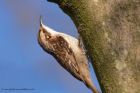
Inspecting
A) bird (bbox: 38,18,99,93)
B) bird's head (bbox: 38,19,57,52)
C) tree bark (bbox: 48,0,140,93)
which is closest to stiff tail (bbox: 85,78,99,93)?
bird (bbox: 38,18,99,93)

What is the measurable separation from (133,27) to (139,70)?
15 cm

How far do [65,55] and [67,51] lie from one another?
33 mm

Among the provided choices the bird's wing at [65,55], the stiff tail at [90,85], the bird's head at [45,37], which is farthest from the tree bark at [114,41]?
the bird's head at [45,37]

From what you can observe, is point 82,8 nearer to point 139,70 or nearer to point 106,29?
Answer: point 106,29

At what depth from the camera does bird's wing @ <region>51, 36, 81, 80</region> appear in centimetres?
258

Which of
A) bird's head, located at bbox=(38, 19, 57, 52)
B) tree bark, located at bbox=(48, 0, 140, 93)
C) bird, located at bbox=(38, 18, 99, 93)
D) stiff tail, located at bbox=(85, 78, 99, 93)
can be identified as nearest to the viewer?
tree bark, located at bbox=(48, 0, 140, 93)

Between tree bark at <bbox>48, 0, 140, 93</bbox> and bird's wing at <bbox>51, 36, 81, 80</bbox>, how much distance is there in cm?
123

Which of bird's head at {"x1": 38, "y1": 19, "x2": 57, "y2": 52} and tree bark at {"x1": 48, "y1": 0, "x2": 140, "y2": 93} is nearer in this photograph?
tree bark at {"x1": 48, "y1": 0, "x2": 140, "y2": 93}

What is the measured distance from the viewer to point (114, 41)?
121 cm

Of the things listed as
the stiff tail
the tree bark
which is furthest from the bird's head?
the tree bark

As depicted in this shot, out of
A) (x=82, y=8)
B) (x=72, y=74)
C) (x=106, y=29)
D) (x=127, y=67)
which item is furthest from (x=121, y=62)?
(x=72, y=74)

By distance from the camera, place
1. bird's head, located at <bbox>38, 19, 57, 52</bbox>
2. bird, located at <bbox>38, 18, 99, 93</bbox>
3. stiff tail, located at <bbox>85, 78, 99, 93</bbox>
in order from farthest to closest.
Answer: bird's head, located at <bbox>38, 19, 57, 52</bbox>
bird, located at <bbox>38, 18, 99, 93</bbox>
stiff tail, located at <bbox>85, 78, 99, 93</bbox>

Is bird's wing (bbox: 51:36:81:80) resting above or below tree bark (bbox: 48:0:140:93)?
below

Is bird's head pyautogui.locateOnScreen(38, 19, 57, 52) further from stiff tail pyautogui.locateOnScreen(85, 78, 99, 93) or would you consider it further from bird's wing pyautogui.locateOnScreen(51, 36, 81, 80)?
stiff tail pyautogui.locateOnScreen(85, 78, 99, 93)
